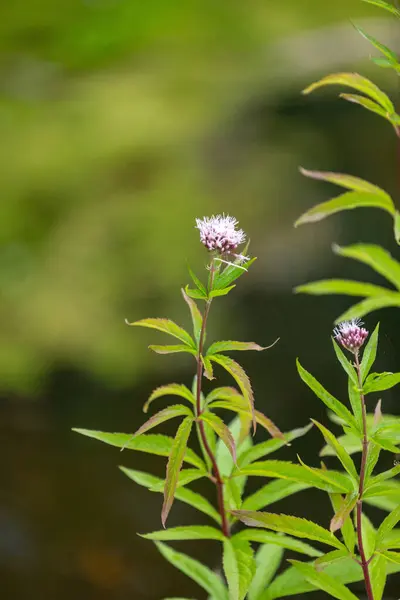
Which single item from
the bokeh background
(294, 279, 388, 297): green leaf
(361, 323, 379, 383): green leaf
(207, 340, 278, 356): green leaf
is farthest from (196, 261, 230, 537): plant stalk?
the bokeh background

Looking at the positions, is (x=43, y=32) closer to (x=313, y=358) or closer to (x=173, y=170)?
(x=173, y=170)

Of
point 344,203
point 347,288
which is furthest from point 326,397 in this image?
point 347,288

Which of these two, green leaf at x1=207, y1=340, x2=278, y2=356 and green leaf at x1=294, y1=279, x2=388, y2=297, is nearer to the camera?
green leaf at x1=207, y1=340, x2=278, y2=356

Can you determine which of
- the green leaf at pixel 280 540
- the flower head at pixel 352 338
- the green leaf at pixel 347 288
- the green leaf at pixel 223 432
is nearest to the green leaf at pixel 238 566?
the green leaf at pixel 280 540

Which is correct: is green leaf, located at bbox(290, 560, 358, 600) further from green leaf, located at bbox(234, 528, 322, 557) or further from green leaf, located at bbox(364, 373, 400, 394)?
green leaf, located at bbox(364, 373, 400, 394)

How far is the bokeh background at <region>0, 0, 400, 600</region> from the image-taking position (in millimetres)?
1616

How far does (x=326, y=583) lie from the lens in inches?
23.3

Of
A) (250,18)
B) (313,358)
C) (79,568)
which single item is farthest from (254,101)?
(79,568)

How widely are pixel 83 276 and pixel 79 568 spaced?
0.99 m

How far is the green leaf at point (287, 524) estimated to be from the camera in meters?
0.53

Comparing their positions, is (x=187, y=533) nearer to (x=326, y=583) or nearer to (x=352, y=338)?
(x=326, y=583)

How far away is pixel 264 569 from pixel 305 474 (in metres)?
0.21

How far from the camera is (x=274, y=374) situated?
188 cm

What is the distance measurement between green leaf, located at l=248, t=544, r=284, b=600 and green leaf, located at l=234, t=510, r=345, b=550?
179 millimetres
